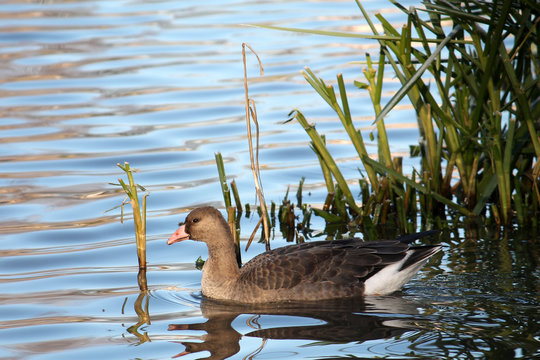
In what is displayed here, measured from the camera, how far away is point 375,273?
26.1 ft

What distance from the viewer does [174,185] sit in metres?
11.9

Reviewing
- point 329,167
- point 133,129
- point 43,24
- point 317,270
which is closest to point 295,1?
point 43,24

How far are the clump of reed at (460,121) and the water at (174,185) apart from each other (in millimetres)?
499

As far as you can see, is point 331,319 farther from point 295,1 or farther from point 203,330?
point 295,1

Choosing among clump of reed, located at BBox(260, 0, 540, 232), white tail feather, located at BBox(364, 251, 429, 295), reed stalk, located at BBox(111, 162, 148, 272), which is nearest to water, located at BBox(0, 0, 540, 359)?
white tail feather, located at BBox(364, 251, 429, 295)

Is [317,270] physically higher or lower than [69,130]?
lower

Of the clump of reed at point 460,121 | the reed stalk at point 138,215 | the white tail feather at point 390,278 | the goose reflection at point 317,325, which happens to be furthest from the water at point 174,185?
the clump of reed at point 460,121

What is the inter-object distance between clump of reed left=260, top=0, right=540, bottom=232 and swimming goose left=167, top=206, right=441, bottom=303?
51.6 inches

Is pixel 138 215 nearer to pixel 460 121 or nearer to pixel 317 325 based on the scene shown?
pixel 317 325

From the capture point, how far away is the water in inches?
275

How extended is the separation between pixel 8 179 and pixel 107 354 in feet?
19.8

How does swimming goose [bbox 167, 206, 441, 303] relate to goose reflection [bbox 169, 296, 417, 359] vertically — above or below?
above

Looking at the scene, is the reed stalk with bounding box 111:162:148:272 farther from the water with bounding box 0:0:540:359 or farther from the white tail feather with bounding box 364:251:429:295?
the white tail feather with bounding box 364:251:429:295

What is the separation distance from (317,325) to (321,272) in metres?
0.88
